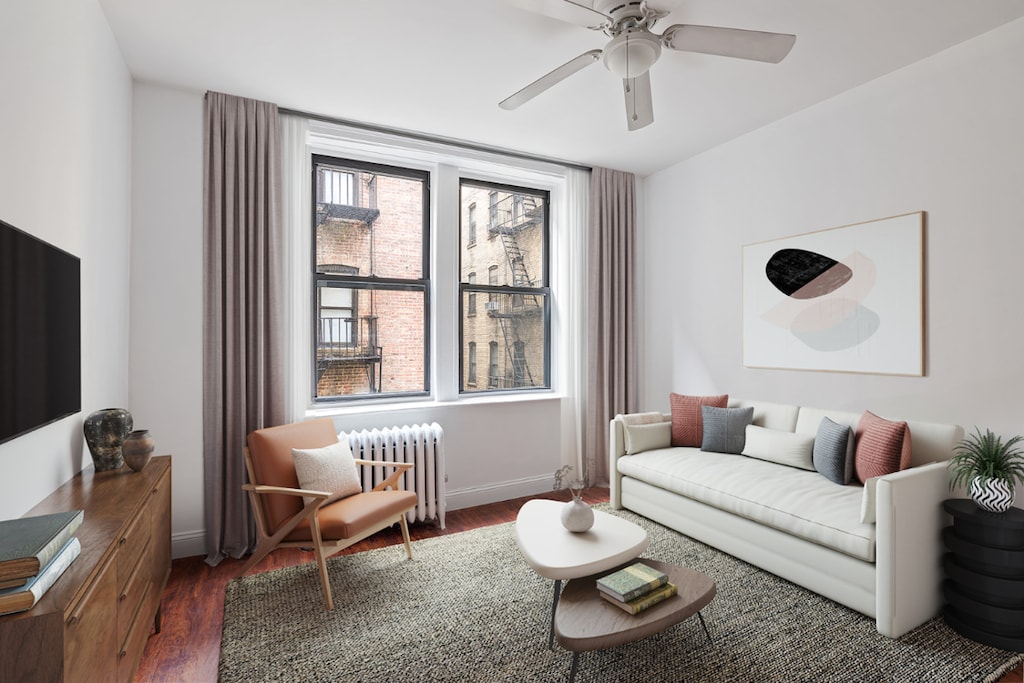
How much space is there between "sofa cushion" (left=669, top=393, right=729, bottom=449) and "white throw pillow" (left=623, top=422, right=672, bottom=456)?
8 centimetres

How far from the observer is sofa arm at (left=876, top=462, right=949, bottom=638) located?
7.18 ft

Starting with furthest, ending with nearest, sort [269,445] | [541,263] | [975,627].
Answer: [541,263] < [269,445] < [975,627]

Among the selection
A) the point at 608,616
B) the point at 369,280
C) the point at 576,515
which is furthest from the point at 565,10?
the point at 369,280

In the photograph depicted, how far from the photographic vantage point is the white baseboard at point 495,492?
3998 mm

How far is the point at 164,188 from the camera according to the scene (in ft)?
10.1

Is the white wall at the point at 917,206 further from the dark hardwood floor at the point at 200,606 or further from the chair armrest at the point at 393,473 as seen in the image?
the chair armrest at the point at 393,473

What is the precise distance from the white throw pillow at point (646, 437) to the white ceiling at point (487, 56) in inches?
85.0

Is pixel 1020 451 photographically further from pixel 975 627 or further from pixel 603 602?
pixel 603 602

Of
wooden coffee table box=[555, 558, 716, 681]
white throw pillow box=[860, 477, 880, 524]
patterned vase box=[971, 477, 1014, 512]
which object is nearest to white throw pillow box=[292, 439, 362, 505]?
wooden coffee table box=[555, 558, 716, 681]

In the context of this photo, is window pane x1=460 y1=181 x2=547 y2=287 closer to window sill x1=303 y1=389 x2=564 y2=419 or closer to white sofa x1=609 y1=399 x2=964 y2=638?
window sill x1=303 y1=389 x2=564 y2=419

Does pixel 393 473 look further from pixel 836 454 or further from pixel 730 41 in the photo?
pixel 730 41

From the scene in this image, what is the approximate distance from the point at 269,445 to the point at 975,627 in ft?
11.2

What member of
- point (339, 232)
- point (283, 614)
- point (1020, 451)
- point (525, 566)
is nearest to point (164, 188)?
point (339, 232)

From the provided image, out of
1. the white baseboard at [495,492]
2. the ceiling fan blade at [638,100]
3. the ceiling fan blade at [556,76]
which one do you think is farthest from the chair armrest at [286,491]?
the ceiling fan blade at [638,100]
